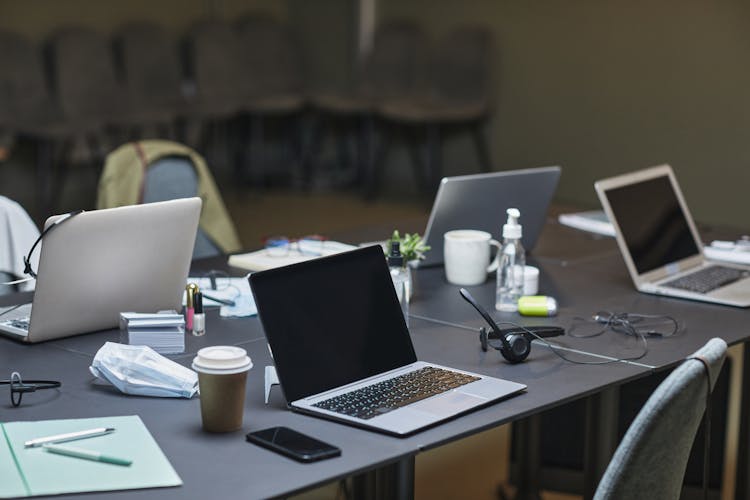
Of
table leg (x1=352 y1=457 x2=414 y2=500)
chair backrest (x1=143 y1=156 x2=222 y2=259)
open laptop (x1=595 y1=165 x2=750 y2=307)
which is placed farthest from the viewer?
chair backrest (x1=143 y1=156 x2=222 y2=259)

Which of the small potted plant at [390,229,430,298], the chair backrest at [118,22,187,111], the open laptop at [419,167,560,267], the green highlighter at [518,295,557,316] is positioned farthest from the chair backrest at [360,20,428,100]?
the green highlighter at [518,295,557,316]

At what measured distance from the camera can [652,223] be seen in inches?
120

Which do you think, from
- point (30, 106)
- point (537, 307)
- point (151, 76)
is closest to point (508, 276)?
point (537, 307)

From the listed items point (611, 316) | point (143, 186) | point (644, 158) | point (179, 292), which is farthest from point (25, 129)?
point (611, 316)

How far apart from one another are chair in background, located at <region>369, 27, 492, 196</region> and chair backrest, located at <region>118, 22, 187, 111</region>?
1.42m

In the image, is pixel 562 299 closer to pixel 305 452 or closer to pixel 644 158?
pixel 305 452

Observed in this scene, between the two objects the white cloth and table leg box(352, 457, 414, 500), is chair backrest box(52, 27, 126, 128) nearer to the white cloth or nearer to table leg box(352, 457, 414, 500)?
the white cloth

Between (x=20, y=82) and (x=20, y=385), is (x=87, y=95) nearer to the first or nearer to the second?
(x=20, y=82)

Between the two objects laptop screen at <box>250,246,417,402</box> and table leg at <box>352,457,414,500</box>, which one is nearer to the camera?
laptop screen at <box>250,246,417,402</box>

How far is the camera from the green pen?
1.69 metres

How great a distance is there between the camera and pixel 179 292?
2.51 metres

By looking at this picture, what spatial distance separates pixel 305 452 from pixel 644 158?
17.7 ft

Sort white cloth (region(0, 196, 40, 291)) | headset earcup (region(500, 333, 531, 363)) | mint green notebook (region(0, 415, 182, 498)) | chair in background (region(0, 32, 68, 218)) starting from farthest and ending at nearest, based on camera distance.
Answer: chair in background (region(0, 32, 68, 218)), white cloth (region(0, 196, 40, 291)), headset earcup (region(500, 333, 531, 363)), mint green notebook (region(0, 415, 182, 498))

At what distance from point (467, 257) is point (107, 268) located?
0.99 m
